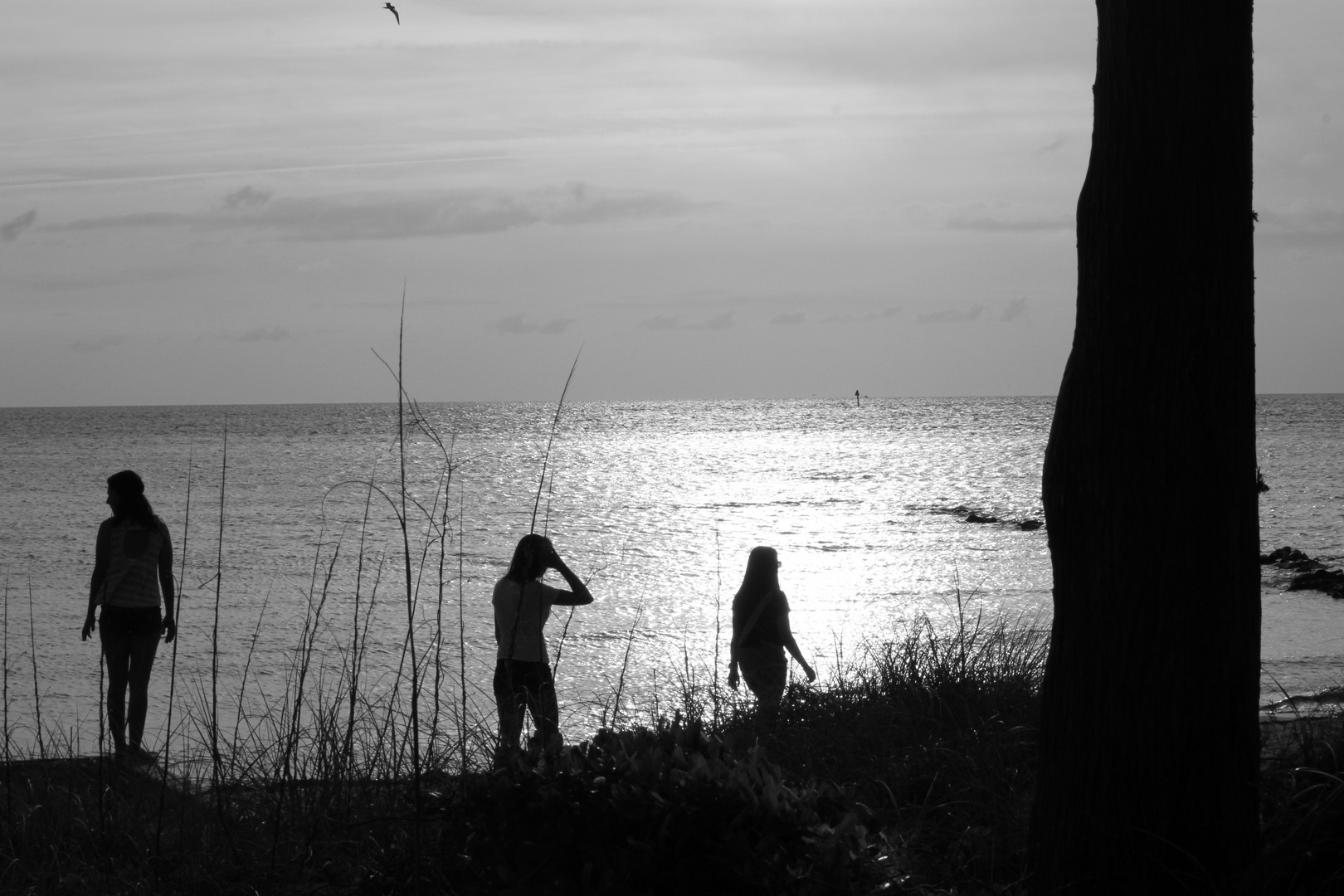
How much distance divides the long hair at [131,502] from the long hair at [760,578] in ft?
12.7

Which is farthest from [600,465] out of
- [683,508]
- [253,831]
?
[253,831]

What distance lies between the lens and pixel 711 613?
59.0ft

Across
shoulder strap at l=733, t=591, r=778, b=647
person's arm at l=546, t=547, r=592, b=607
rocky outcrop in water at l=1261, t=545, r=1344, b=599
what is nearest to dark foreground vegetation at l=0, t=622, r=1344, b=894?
shoulder strap at l=733, t=591, r=778, b=647

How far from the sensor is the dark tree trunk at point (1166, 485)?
3.17 meters

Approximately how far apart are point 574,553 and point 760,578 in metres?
18.7

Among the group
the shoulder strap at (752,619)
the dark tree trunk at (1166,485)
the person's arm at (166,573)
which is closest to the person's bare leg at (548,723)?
the dark tree trunk at (1166,485)

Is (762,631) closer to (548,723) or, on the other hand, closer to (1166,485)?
(548,723)

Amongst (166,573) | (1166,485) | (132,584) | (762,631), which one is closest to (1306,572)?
(762,631)

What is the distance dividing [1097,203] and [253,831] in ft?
10.8

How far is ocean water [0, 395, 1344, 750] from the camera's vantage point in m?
12.5

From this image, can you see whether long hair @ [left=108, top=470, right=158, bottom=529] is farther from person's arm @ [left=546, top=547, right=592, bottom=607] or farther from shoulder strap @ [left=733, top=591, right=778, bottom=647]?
shoulder strap @ [left=733, top=591, right=778, bottom=647]

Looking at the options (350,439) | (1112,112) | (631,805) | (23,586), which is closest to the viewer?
(631,805)

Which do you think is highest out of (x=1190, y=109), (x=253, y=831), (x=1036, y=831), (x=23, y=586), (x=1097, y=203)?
(x=1190, y=109)

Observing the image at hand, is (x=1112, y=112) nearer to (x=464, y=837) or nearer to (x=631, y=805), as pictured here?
(x=631, y=805)
